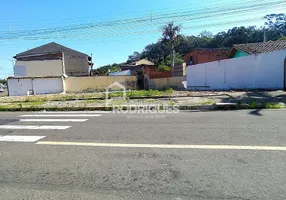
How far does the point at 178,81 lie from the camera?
87.3 ft

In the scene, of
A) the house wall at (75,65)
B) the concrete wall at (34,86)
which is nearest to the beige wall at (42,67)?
the house wall at (75,65)

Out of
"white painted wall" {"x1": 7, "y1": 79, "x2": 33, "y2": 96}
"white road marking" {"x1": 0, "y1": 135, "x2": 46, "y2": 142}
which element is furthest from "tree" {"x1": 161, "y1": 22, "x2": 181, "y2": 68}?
"white road marking" {"x1": 0, "y1": 135, "x2": 46, "y2": 142}

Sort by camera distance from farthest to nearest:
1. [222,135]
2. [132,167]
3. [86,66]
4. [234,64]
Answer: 1. [86,66]
2. [234,64]
3. [222,135]
4. [132,167]

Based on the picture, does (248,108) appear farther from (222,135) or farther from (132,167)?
(132,167)

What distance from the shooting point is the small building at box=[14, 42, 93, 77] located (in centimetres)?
3766

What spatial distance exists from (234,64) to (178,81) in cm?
823

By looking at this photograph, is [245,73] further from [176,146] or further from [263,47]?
[176,146]

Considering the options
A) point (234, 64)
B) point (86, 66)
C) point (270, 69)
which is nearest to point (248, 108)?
point (270, 69)

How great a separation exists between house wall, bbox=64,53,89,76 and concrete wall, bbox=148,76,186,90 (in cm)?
2020

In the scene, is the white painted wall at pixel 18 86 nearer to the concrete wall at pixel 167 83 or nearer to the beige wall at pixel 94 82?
the beige wall at pixel 94 82

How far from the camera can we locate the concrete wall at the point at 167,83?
86.1ft

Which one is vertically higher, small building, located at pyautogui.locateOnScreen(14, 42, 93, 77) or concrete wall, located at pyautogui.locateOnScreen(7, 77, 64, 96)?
small building, located at pyautogui.locateOnScreen(14, 42, 93, 77)

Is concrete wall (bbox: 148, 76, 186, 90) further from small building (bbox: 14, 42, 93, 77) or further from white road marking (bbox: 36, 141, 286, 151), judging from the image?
white road marking (bbox: 36, 141, 286, 151)

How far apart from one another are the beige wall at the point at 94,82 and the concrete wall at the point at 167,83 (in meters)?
3.82
